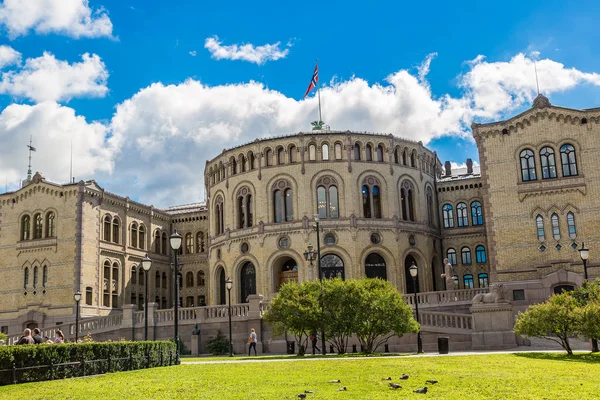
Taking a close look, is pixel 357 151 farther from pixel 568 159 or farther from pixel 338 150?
pixel 568 159

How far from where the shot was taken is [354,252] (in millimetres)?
50094

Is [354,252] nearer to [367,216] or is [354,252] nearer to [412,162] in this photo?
[367,216]

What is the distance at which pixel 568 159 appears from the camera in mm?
43000

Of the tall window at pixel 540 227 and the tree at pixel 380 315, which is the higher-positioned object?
the tall window at pixel 540 227

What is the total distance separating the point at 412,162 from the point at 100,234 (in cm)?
2712

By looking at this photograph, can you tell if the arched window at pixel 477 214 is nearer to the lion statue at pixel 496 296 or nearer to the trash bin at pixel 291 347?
the lion statue at pixel 496 296

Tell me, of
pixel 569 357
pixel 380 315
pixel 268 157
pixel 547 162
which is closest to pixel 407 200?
pixel 268 157

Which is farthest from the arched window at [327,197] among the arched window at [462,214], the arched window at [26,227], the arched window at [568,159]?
the arched window at [26,227]

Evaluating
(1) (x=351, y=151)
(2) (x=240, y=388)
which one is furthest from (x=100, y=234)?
(2) (x=240, y=388)

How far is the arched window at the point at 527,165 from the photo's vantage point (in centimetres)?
4325

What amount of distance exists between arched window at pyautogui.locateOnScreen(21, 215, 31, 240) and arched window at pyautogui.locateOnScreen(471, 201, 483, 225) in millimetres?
38640

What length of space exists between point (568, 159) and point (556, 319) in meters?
21.4

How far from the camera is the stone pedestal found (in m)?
31.7

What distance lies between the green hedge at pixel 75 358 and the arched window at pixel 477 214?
131 ft
